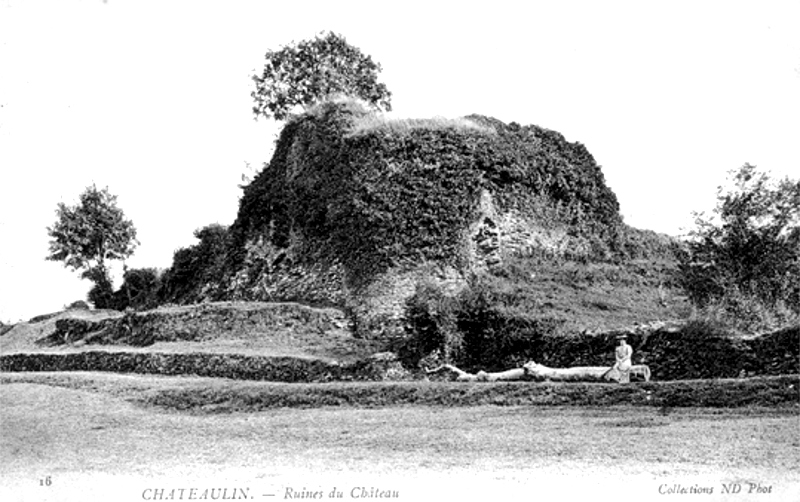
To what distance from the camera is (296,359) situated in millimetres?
21266

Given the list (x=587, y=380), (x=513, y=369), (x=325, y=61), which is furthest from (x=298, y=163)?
(x=587, y=380)

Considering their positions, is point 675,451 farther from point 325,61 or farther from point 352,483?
point 325,61

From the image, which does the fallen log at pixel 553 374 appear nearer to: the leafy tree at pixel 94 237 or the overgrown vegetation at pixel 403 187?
the overgrown vegetation at pixel 403 187

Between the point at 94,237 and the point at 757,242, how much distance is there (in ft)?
116

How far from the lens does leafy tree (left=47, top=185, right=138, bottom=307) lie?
46156 millimetres

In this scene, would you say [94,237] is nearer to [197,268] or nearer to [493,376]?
[197,268]

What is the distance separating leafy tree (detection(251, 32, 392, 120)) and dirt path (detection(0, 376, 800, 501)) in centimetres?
2761

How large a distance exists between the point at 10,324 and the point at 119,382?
1070 inches

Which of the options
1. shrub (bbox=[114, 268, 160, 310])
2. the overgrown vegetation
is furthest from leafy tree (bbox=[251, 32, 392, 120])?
shrub (bbox=[114, 268, 160, 310])

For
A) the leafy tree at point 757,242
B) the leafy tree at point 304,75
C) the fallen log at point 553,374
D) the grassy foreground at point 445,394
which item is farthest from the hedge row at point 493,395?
the leafy tree at point 304,75

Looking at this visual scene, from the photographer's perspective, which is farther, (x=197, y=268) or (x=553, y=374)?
(x=197, y=268)

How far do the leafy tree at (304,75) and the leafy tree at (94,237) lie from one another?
1146cm

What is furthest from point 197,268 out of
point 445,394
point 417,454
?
point 417,454

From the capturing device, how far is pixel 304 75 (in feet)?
136
